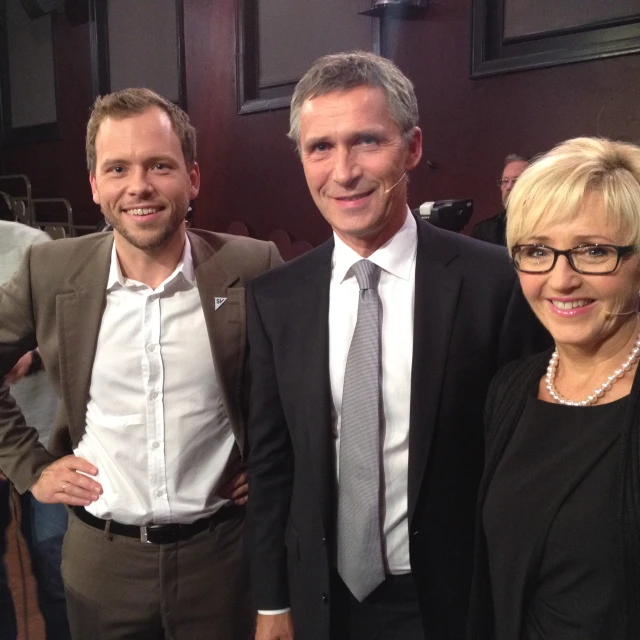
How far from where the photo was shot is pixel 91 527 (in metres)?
1.83

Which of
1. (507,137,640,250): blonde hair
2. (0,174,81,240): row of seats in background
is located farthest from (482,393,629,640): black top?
(0,174,81,240): row of seats in background

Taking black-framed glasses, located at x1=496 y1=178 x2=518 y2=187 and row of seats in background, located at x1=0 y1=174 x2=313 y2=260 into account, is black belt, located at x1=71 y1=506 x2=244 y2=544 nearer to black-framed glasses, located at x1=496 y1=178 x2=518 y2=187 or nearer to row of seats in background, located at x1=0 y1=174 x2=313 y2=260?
black-framed glasses, located at x1=496 y1=178 x2=518 y2=187

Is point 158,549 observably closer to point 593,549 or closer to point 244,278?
point 244,278

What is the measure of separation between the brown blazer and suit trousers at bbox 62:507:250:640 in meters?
0.26

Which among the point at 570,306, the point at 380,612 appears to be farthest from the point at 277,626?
the point at 570,306

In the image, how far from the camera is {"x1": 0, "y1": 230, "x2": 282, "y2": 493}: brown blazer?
5.73 feet

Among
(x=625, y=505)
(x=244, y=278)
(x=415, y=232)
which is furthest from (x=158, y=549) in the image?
(x=625, y=505)

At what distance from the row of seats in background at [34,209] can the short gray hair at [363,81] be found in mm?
5479

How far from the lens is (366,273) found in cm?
146

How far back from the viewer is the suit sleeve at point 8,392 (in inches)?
71.5

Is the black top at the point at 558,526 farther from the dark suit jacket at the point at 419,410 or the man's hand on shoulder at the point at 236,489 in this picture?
the man's hand on shoulder at the point at 236,489

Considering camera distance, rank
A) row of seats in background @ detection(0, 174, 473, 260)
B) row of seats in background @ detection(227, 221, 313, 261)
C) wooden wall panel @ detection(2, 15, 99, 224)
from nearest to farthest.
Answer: row of seats in background @ detection(0, 174, 473, 260)
row of seats in background @ detection(227, 221, 313, 261)
wooden wall panel @ detection(2, 15, 99, 224)

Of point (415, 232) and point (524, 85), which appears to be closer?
point (415, 232)

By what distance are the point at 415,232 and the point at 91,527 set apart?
3.55 ft
